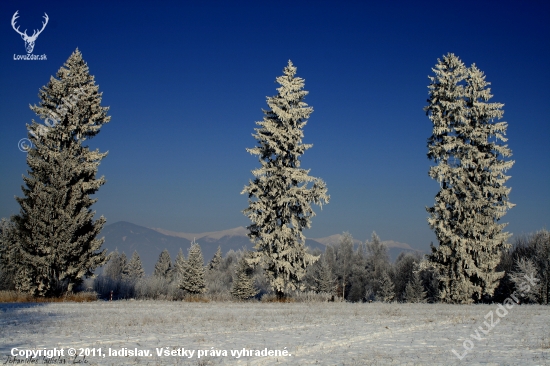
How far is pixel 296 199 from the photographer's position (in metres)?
25.0

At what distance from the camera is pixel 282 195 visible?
24672mm

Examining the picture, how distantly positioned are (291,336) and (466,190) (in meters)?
19.6

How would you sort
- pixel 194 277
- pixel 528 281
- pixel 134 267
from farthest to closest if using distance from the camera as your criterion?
pixel 134 267 < pixel 194 277 < pixel 528 281

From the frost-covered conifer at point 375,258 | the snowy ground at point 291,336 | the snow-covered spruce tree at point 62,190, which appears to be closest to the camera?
the snowy ground at point 291,336

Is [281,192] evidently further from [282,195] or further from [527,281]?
[527,281]

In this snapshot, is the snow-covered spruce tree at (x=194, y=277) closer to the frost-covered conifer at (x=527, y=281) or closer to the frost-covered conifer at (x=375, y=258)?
the frost-covered conifer at (x=527, y=281)

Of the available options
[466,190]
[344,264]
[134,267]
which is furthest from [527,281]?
[134,267]

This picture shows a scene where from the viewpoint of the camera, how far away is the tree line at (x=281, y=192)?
2377 centimetres

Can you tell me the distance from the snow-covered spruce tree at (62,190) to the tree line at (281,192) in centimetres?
6

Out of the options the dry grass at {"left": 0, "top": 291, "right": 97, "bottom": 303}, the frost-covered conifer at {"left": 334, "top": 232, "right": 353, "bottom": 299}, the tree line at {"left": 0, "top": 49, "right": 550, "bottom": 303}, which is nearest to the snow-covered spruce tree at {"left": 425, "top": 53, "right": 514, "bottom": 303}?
the tree line at {"left": 0, "top": 49, "right": 550, "bottom": 303}

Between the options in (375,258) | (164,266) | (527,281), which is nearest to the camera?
(527,281)

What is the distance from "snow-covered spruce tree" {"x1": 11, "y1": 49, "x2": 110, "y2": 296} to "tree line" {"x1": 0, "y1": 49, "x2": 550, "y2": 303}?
0.06 m

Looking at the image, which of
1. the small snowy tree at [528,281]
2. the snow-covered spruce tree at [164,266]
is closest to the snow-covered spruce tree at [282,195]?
the small snowy tree at [528,281]

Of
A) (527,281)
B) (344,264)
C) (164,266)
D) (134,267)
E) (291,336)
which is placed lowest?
(134,267)
